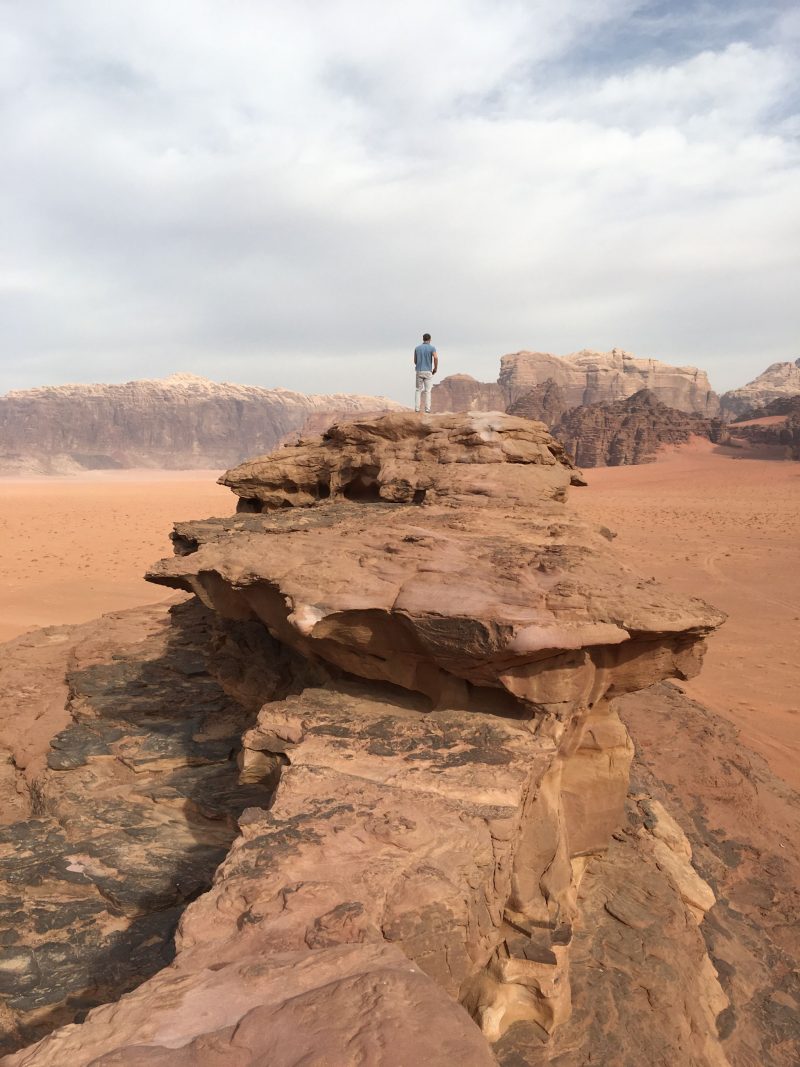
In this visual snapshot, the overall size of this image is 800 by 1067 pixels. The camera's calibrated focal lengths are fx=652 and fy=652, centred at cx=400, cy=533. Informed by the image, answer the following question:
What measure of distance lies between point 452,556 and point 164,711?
9.03ft

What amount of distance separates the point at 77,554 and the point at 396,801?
16564mm

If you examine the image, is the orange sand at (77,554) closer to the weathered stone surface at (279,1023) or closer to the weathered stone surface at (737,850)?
the weathered stone surface at (737,850)

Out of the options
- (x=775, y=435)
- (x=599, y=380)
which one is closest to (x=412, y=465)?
(x=775, y=435)

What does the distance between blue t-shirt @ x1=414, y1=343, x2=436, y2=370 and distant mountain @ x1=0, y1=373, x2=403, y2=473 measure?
65.6 metres

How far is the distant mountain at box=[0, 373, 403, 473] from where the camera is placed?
7694cm

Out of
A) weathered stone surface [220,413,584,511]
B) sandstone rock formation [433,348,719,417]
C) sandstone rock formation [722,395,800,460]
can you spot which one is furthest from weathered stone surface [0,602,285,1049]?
sandstone rock formation [433,348,719,417]

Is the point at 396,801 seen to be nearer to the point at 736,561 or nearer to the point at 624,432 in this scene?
A: the point at 736,561

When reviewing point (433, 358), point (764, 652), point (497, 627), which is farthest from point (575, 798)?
point (764, 652)

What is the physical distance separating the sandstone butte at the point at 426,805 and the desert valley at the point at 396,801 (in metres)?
0.02

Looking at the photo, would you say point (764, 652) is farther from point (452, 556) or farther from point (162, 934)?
point (162, 934)

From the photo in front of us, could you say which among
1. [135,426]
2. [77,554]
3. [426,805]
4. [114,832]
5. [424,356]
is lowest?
[77,554]

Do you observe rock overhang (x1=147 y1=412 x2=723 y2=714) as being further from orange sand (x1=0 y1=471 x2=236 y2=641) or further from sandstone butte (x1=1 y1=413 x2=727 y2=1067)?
orange sand (x1=0 y1=471 x2=236 y2=641)

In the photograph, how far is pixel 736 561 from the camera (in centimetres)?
1712

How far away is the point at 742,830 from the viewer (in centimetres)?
571
